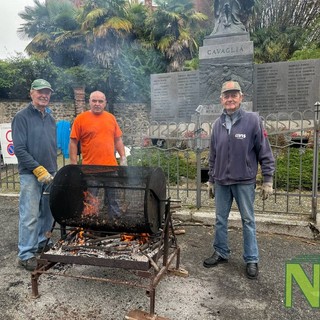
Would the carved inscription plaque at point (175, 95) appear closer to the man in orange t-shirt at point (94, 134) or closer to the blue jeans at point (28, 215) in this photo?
the man in orange t-shirt at point (94, 134)

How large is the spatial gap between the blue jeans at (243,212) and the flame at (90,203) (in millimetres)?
1228

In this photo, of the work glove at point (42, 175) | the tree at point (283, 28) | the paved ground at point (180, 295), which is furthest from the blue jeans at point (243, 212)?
the tree at point (283, 28)

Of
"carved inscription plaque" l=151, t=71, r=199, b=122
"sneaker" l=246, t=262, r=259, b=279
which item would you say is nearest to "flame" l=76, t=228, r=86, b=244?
"sneaker" l=246, t=262, r=259, b=279

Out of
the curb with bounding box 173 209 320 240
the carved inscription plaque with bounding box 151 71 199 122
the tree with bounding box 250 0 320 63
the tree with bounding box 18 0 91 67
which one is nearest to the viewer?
the curb with bounding box 173 209 320 240

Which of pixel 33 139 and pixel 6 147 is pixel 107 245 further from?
pixel 6 147

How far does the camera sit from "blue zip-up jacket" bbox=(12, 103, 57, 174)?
3.18 meters

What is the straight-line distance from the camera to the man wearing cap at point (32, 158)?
319 centimetres

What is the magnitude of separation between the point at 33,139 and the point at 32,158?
0.22m

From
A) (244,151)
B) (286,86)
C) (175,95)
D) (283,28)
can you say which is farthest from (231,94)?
(283,28)

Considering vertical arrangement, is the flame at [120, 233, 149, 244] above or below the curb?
above

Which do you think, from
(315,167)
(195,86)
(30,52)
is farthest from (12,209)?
(30,52)

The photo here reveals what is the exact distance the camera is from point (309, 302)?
263 centimetres
